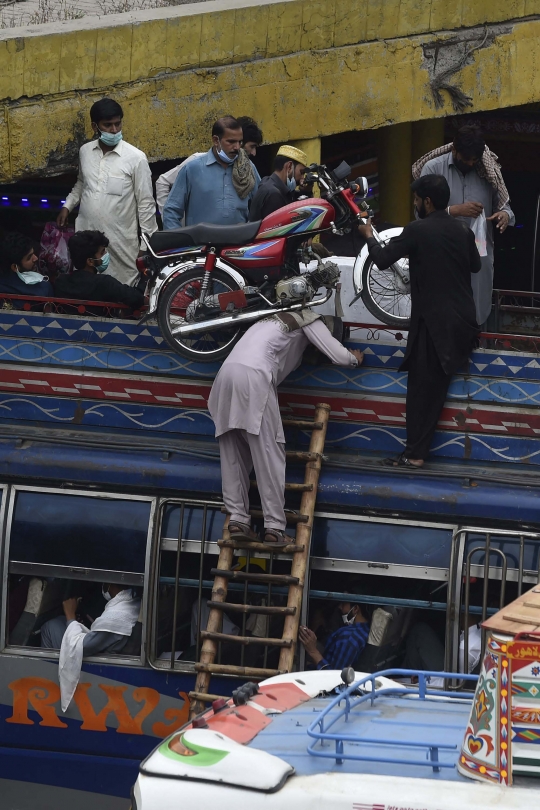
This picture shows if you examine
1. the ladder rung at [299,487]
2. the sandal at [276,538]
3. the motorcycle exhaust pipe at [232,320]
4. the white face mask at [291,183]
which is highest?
the white face mask at [291,183]

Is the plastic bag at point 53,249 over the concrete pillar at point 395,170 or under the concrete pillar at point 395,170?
under

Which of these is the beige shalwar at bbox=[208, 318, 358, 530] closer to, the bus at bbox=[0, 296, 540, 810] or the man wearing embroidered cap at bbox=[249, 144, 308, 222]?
the bus at bbox=[0, 296, 540, 810]

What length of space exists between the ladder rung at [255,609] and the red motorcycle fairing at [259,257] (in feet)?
6.11

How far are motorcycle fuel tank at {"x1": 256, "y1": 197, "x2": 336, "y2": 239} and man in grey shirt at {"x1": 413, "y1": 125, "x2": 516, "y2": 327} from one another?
99 cm

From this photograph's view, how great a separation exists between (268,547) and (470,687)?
121 cm

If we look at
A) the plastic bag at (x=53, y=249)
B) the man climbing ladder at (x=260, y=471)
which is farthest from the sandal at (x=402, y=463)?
the plastic bag at (x=53, y=249)

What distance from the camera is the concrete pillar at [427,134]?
41.5 ft

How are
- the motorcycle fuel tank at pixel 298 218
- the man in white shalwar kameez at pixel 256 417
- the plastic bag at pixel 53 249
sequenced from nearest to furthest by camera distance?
the man in white shalwar kameez at pixel 256 417
the motorcycle fuel tank at pixel 298 218
the plastic bag at pixel 53 249

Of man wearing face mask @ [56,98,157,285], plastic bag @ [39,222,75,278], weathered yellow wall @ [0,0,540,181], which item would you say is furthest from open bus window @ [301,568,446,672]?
weathered yellow wall @ [0,0,540,181]

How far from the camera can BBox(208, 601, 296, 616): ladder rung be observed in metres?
5.98

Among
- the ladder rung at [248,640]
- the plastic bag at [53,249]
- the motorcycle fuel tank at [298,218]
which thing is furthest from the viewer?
the plastic bag at [53,249]

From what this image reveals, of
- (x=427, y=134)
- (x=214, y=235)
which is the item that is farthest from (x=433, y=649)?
(x=427, y=134)

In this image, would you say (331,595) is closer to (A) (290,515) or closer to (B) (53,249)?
(A) (290,515)

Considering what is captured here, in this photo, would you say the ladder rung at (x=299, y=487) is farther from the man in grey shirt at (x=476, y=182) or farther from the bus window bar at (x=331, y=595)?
the man in grey shirt at (x=476, y=182)
